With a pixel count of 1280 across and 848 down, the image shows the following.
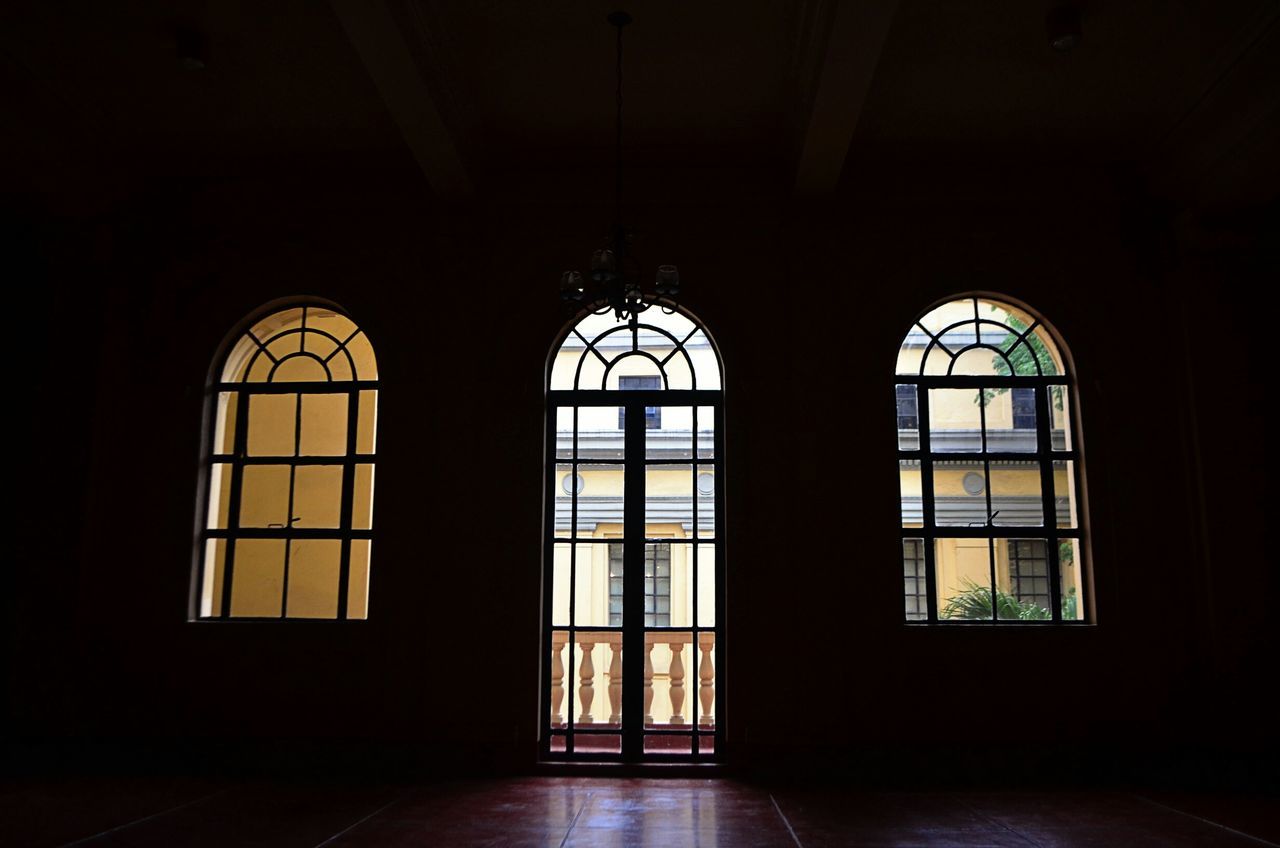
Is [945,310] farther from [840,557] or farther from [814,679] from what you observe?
[814,679]

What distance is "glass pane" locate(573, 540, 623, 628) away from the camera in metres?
6.09

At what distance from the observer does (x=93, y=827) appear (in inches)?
175

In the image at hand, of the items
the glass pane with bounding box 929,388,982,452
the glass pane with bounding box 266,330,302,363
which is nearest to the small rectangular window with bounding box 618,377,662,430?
the glass pane with bounding box 929,388,982,452

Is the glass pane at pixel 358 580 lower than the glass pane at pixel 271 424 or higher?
lower

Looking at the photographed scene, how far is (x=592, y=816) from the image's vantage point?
187 inches

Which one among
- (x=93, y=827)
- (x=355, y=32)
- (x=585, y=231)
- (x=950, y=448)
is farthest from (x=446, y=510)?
(x=950, y=448)

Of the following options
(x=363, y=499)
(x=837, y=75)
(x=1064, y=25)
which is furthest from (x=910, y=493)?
(x=363, y=499)

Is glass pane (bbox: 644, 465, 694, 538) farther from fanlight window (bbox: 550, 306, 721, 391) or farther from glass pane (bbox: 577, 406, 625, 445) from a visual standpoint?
fanlight window (bbox: 550, 306, 721, 391)

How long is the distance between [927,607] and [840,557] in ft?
2.14

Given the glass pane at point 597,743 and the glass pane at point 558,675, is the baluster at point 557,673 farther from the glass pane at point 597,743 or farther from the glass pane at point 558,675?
the glass pane at point 597,743

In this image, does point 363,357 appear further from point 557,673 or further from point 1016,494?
point 1016,494

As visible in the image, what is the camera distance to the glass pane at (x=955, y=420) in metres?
6.13

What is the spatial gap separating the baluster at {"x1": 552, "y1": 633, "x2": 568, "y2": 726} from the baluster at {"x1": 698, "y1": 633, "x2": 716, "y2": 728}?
886 mm

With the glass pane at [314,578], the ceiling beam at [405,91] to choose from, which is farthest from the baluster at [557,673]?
the ceiling beam at [405,91]
